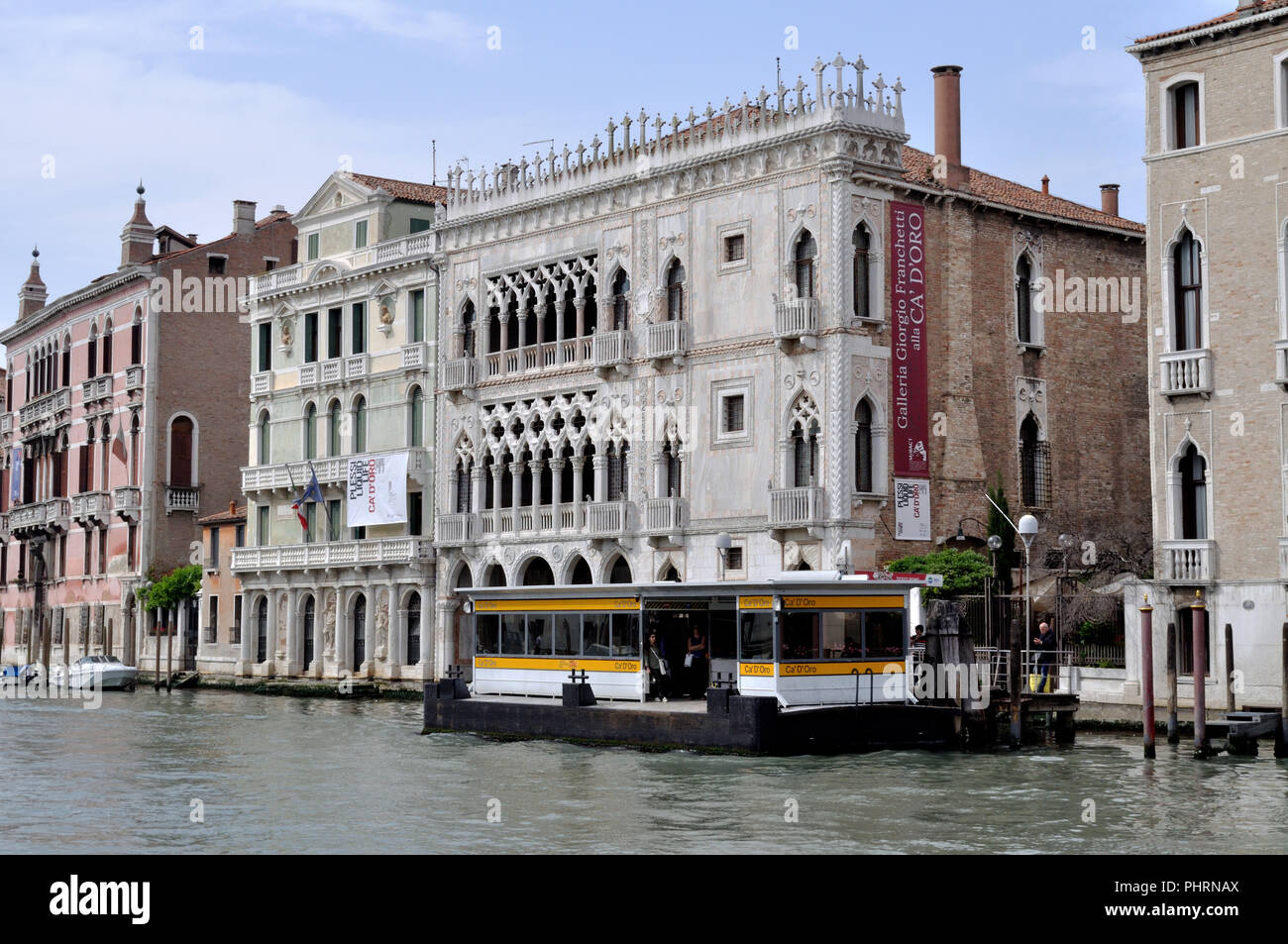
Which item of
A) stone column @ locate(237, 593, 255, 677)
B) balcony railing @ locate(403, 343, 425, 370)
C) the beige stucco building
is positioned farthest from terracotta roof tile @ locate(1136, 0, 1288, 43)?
stone column @ locate(237, 593, 255, 677)

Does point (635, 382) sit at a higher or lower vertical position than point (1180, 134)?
lower

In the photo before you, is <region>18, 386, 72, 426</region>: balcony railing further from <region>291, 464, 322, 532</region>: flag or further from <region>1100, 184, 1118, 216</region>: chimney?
<region>1100, 184, 1118, 216</region>: chimney

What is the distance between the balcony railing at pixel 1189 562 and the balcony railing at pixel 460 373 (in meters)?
17.5

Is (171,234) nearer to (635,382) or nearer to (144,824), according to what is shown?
(635,382)

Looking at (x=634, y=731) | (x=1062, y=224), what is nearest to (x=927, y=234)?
(x=1062, y=224)

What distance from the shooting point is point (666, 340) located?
3544cm

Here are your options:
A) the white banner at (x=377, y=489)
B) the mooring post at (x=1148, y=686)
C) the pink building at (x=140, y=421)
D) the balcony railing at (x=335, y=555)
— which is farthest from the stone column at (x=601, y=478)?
the pink building at (x=140, y=421)

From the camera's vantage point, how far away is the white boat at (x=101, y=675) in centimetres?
4634

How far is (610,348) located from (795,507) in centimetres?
631

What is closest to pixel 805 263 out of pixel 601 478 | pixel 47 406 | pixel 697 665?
pixel 601 478

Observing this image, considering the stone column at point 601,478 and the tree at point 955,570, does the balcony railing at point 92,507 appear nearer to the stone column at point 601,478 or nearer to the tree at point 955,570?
the stone column at point 601,478

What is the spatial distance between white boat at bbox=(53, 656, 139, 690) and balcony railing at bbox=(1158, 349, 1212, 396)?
28.8m

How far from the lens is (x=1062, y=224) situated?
3650 cm
